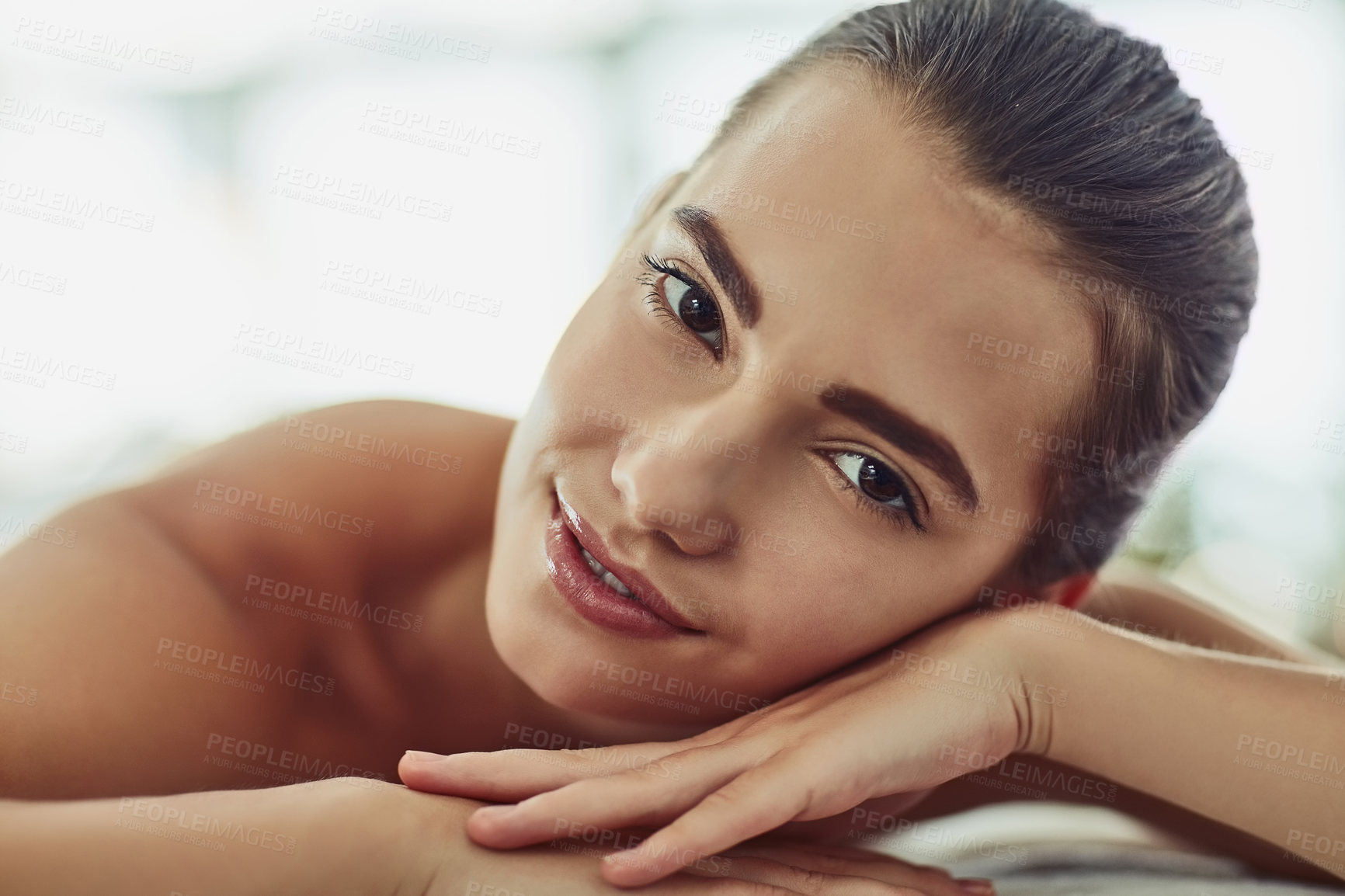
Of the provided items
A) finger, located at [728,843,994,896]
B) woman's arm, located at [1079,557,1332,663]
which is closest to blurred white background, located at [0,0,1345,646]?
woman's arm, located at [1079,557,1332,663]

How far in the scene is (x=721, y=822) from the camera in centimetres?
72

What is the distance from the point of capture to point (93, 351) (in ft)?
4.99

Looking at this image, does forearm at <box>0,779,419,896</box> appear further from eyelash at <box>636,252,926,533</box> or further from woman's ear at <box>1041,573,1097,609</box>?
woman's ear at <box>1041,573,1097,609</box>

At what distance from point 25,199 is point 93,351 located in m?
0.23

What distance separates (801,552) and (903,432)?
0.13m

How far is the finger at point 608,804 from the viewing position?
68cm

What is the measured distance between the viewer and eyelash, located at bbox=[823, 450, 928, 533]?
2.80ft

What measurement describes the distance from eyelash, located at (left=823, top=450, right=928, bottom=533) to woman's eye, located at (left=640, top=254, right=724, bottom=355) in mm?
146

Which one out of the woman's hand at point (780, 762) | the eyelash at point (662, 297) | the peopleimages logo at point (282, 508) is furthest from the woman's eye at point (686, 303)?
the peopleimages logo at point (282, 508)

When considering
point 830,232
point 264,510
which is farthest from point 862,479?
point 264,510

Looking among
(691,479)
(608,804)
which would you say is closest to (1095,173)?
(691,479)

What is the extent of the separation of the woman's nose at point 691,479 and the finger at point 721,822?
19cm

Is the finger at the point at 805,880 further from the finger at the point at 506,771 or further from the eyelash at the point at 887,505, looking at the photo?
the eyelash at the point at 887,505

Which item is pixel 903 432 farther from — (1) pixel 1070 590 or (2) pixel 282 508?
(2) pixel 282 508
